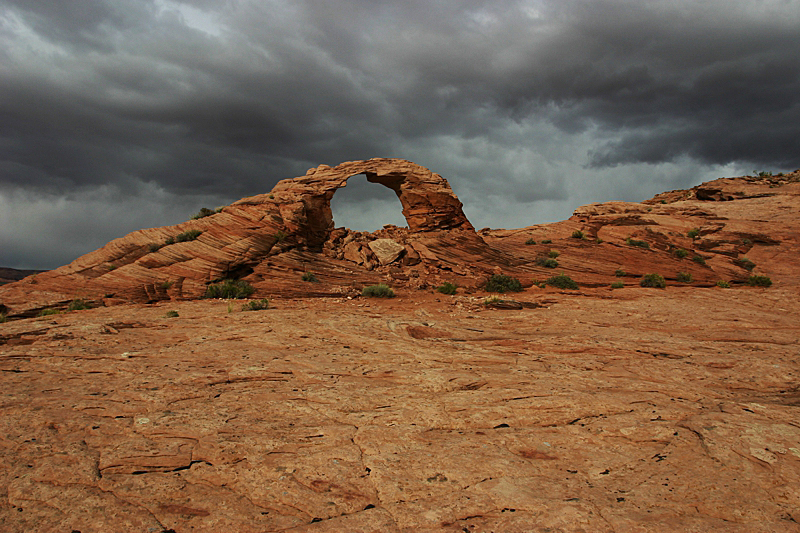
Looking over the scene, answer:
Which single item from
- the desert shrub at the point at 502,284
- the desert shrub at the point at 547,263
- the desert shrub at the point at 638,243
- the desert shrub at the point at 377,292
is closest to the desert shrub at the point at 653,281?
A: the desert shrub at the point at 547,263

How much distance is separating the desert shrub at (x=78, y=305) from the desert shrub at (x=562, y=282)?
22.1 m

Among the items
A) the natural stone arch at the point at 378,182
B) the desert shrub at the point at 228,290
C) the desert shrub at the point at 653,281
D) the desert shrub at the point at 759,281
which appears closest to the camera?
the desert shrub at the point at 228,290

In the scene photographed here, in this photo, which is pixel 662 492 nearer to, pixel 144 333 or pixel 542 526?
pixel 542 526

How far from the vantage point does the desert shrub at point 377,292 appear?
19281 mm

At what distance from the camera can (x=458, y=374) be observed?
28.2ft

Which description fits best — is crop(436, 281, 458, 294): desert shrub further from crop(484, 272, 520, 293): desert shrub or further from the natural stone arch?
the natural stone arch

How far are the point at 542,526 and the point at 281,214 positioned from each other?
834 inches

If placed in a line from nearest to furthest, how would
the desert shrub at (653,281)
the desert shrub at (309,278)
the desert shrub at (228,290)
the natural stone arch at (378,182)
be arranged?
1. the desert shrub at (228,290)
2. the desert shrub at (309,278)
3. the natural stone arch at (378,182)
4. the desert shrub at (653,281)

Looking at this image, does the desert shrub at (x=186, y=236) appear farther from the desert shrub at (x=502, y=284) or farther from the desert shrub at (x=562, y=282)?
the desert shrub at (x=562, y=282)

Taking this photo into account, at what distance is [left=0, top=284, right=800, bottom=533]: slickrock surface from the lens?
13.6ft

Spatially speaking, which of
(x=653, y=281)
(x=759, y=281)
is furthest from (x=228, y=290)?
(x=759, y=281)

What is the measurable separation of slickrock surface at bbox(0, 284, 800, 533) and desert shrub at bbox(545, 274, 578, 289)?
426 inches

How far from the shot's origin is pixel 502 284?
2191 cm

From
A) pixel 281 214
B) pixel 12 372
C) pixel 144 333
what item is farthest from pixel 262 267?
pixel 12 372
